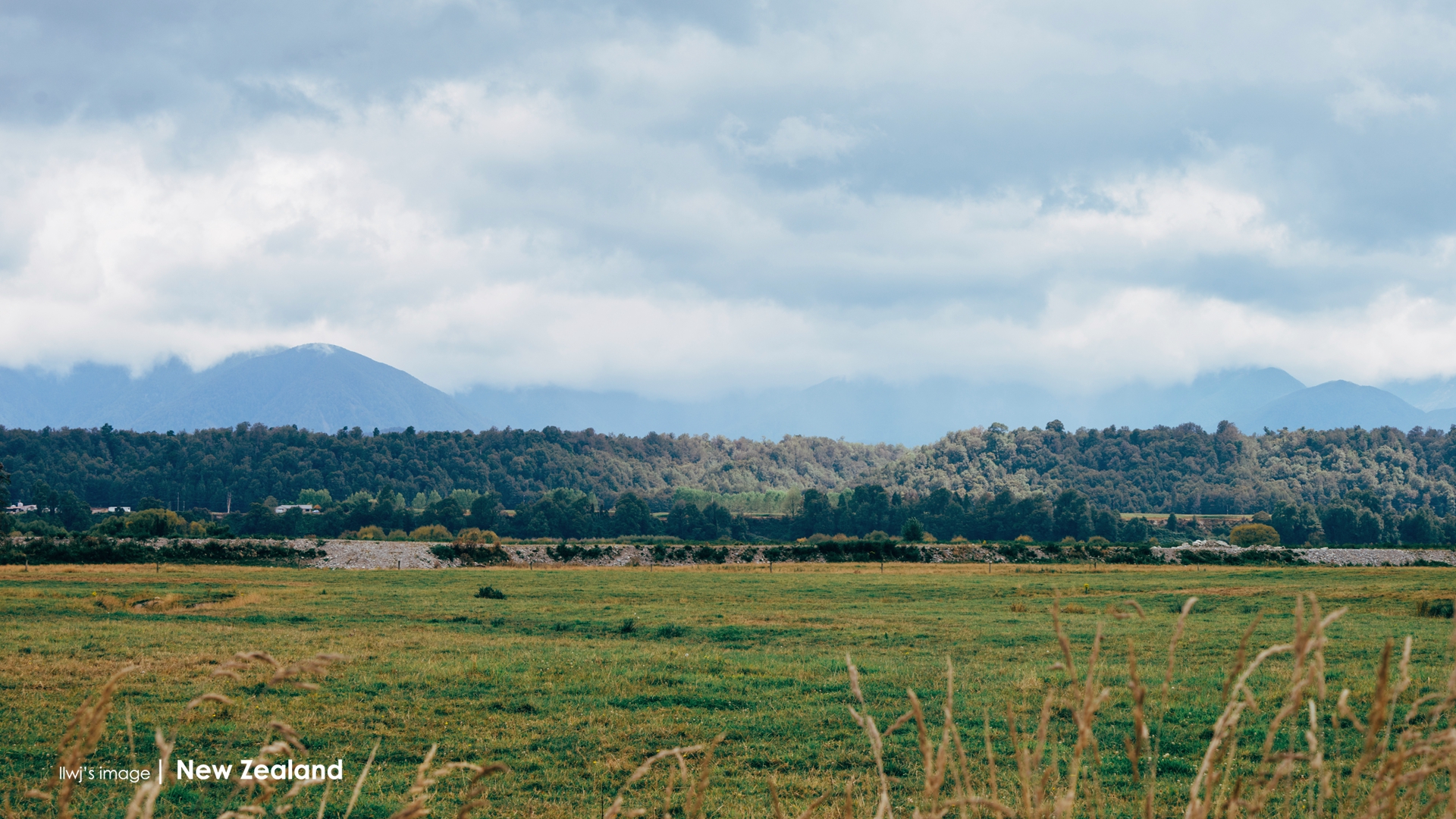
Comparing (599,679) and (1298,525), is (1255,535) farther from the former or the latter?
(599,679)

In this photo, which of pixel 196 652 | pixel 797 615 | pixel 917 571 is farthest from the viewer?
pixel 917 571

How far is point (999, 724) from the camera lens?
12.8 metres

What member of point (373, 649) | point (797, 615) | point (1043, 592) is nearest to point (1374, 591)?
point (1043, 592)

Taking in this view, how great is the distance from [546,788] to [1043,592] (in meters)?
37.2

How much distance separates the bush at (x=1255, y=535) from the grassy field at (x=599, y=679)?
94.6m

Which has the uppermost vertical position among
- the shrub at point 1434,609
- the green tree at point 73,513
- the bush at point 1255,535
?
the shrub at point 1434,609

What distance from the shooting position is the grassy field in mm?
10430

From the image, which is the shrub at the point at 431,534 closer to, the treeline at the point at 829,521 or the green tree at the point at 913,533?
the treeline at the point at 829,521

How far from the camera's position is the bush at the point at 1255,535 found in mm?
121562

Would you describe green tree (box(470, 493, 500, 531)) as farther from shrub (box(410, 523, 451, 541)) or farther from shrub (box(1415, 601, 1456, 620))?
shrub (box(1415, 601, 1456, 620))

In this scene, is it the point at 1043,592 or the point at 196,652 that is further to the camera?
the point at 1043,592

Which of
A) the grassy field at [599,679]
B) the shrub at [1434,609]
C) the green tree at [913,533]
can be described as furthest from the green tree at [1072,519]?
the shrub at [1434,609]

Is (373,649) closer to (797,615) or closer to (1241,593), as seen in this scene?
(797,615)

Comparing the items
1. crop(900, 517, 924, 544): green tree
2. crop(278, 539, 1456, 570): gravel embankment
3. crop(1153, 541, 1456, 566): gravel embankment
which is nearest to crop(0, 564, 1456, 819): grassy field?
crop(278, 539, 1456, 570): gravel embankment
